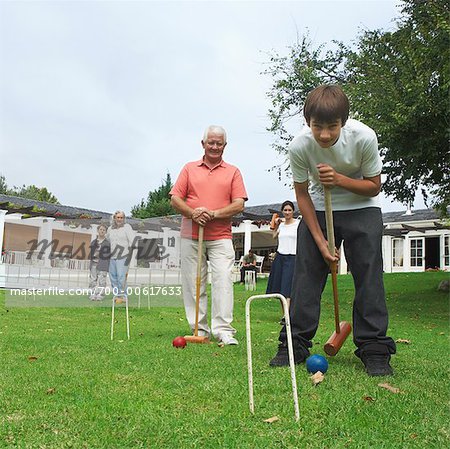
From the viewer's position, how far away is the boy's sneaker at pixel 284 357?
12.1 feet

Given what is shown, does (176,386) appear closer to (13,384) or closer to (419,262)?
(13,384)

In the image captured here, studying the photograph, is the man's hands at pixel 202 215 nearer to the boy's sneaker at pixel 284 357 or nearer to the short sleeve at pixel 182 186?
the short sleeve at pixel 182 186

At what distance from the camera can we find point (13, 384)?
3189mm

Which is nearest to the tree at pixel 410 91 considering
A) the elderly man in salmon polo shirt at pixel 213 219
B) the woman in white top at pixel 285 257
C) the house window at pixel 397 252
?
the woman in white top at pixel 285 257

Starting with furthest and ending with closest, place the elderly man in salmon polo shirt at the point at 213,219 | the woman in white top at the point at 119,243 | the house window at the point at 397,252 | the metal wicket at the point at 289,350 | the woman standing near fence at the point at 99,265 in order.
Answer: the house window at the point at 397,252 → the woman standing near fence at the point at 99,265 → the woman in white top at the point at 119,243 → the elderly man in salmon polo shirt at the point at 213,219 → the metal wicket at the point at 289,350

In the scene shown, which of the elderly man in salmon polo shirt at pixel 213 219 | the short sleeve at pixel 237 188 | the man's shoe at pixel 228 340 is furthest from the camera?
the short sleeve at pixel 237 188

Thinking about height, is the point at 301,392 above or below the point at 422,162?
below

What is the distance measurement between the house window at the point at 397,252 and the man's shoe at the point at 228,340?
99.7ft

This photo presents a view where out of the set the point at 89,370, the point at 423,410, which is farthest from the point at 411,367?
the point at 89,370

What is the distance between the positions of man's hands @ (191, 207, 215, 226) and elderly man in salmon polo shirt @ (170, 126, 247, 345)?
0.06m

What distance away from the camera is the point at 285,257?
793 centimetres

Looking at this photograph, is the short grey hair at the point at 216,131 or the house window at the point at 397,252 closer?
the short grey hair at the point at 216,131

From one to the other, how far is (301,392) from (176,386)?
2.21 ft

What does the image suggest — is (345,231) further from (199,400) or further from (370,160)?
(199,400)
